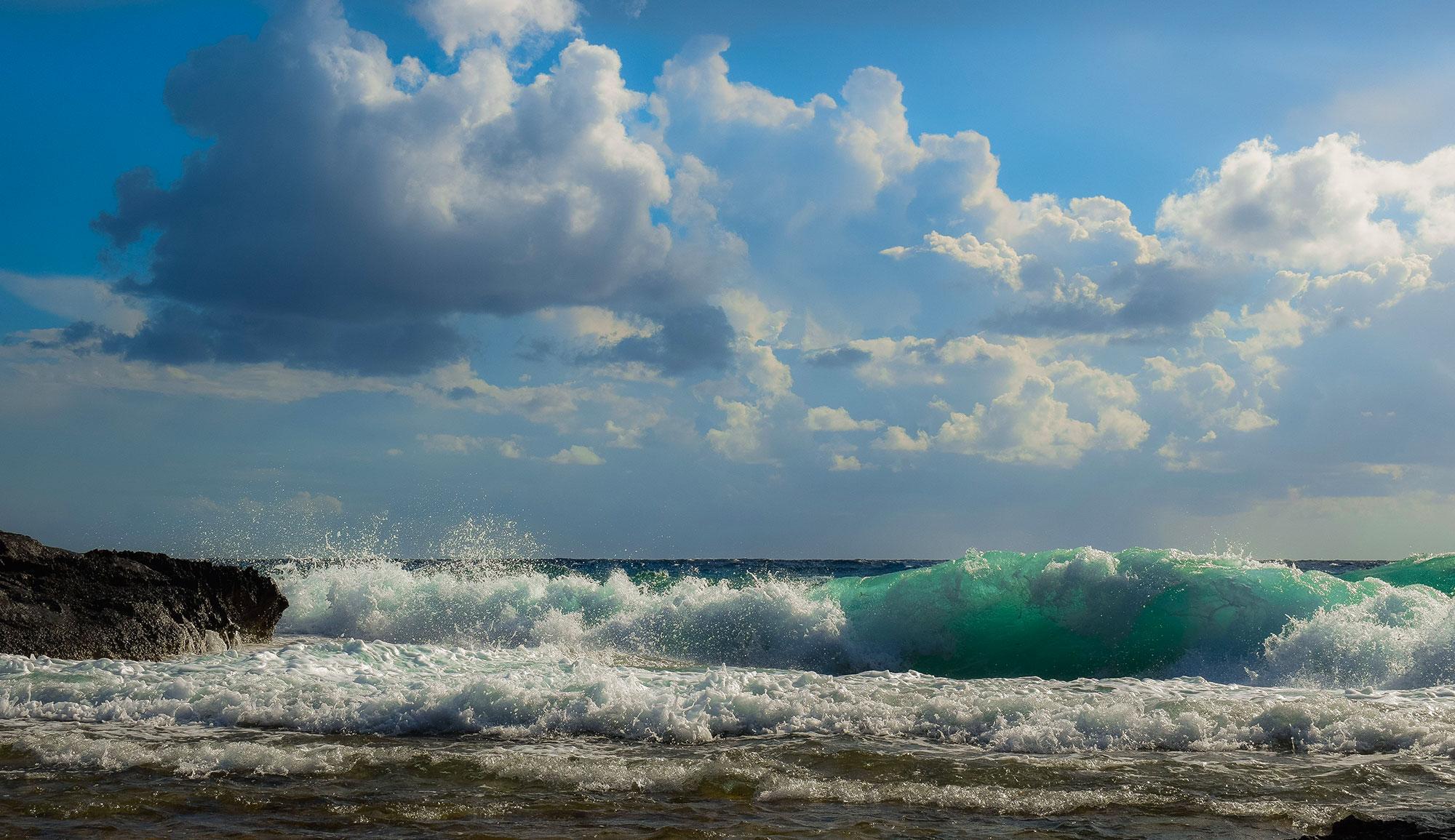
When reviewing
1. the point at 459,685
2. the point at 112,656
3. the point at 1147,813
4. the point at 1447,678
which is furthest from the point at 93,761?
the point at 1447,678

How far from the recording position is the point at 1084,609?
1491cm

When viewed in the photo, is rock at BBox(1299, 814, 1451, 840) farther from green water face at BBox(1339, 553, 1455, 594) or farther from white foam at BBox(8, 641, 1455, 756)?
green water face at BBox(1339, 553, 1455, 594)

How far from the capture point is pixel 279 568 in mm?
19234

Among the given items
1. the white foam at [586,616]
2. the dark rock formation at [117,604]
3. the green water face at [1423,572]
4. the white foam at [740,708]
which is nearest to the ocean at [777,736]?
the white foam at [740,708]

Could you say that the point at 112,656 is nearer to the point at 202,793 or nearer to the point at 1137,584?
the point at 202,793

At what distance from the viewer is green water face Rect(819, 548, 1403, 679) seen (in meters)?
13.7

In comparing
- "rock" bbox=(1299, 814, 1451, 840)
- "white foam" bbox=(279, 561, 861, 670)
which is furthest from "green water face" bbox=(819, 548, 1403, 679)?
"rock" bbox=(1299, 814, 1451, 840)

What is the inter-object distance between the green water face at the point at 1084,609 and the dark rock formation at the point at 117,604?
9.02 metres

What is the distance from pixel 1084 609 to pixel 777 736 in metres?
9.19

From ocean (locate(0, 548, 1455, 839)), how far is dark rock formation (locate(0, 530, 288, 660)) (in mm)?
509

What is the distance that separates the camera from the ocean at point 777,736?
526 centimetres

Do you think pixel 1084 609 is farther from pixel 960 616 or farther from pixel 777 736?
pixel 777 736

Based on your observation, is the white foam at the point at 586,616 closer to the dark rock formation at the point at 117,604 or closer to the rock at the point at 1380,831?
the dark rock formation at the point at 117,604

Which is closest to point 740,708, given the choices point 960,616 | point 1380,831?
point 1380,831
